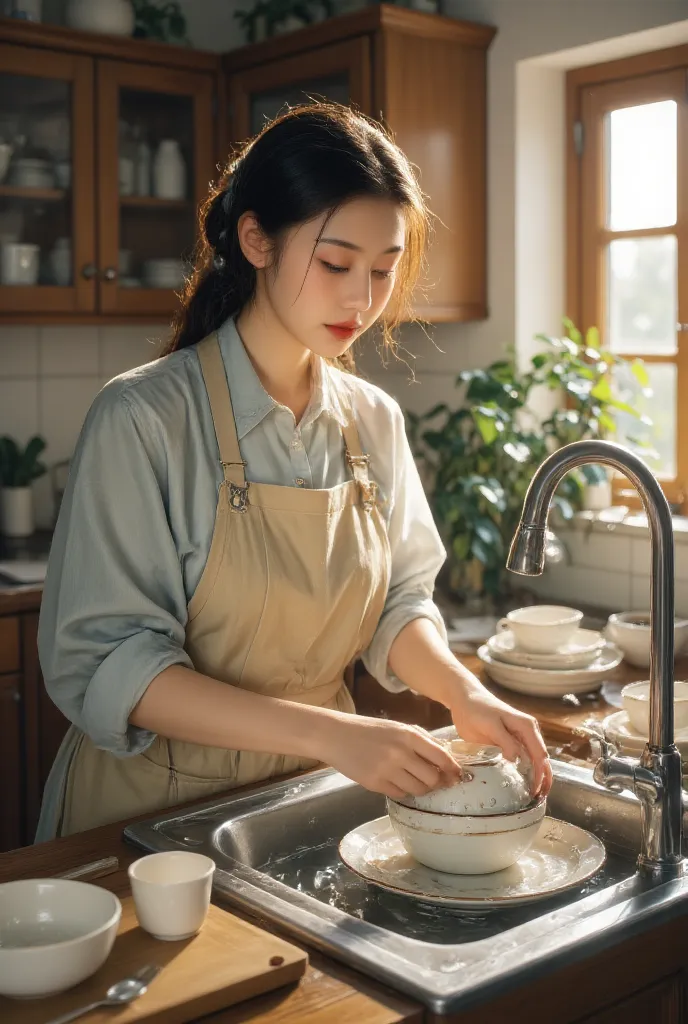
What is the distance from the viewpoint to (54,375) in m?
3.48

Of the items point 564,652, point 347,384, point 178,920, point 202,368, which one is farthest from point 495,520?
point 178,920

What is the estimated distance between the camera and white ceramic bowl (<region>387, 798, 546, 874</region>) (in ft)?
4.13

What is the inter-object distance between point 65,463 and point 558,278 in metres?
1.38

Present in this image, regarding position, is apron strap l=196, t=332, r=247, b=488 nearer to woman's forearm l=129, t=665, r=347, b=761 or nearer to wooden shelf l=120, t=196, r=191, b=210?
woman's forearm l=129, t=665, r=347, b=761

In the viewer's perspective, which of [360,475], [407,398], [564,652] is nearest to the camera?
[360,475]

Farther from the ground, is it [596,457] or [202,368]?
[202,368]

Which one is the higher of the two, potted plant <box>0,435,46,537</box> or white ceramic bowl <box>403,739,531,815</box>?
potted plant <box>0,435,46,537</box>

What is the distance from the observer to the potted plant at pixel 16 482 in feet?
10.8

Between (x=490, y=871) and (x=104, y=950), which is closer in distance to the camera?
(x=104, y=950)

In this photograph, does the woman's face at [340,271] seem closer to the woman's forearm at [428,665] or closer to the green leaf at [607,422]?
the woman's forearm at [428,665]

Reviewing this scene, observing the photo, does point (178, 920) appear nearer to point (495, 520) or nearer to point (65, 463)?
point (495, 520)

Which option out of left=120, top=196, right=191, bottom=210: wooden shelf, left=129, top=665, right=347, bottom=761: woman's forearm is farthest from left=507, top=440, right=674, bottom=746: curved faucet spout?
left=120, top=196, right=191, bottom=210: wooden shelf

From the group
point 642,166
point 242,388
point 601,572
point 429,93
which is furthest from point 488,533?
point 242,388

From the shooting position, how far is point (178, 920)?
3.45ft
